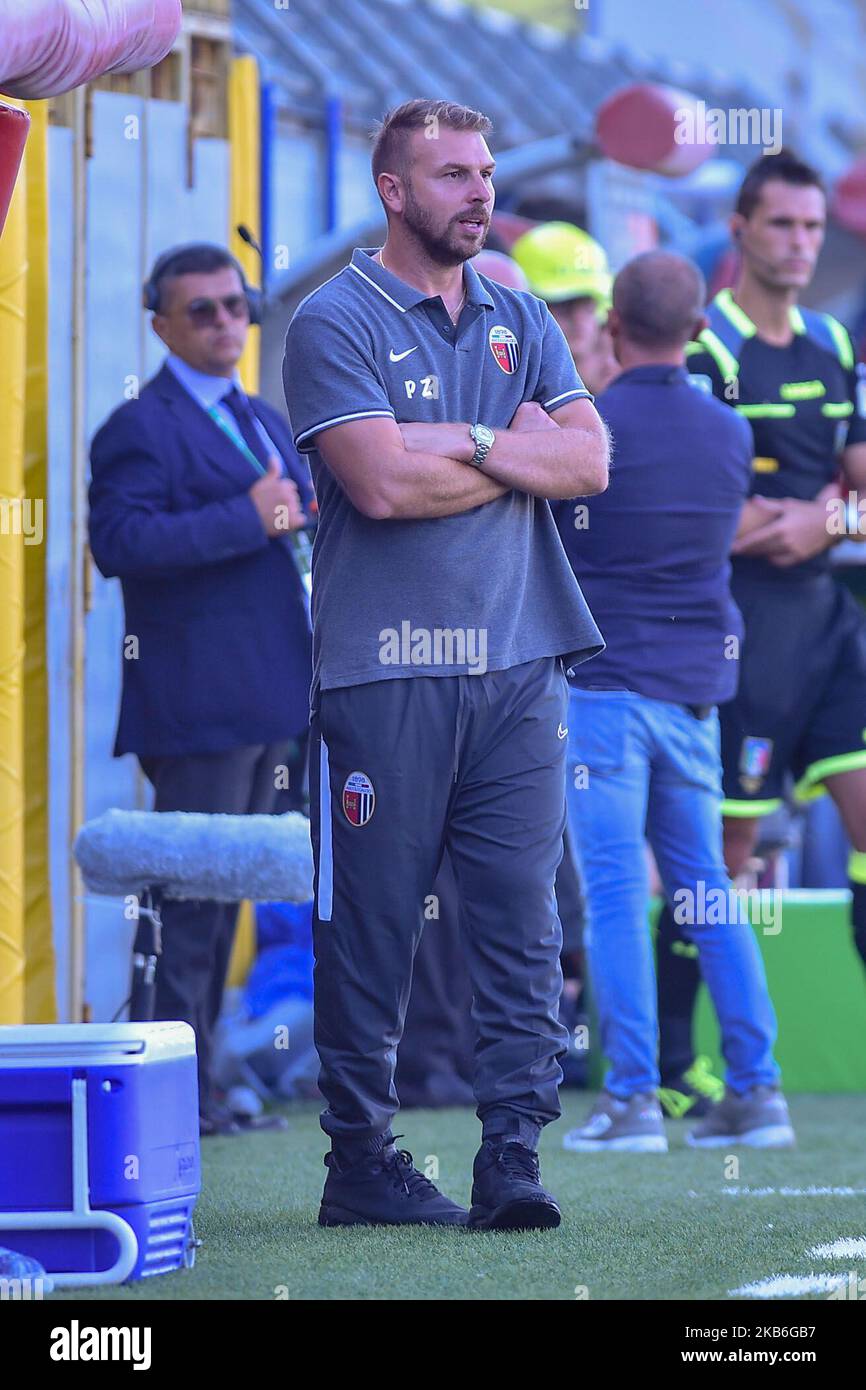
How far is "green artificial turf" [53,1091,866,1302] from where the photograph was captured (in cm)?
306

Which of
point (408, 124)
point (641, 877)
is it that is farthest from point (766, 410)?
point (408, 124)

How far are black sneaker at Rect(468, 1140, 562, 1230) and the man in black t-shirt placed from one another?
79.5 inches

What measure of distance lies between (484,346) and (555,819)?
2.59ft

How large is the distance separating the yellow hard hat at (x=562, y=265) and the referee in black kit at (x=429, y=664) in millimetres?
2813

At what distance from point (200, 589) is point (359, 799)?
1.75 m

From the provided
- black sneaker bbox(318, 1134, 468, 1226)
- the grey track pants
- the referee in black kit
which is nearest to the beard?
the referee in black kit

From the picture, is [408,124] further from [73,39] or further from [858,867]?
[858,867]

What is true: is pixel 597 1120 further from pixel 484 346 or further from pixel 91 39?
pixel 91 39

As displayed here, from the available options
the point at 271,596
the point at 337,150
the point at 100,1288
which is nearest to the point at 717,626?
the point at 271,596

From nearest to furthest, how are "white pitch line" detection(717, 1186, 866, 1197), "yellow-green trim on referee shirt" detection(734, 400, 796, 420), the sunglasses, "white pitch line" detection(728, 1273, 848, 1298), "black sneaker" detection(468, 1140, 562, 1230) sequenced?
"white pitch line" detection(728, 1273, 848, 1298), "black sneaker" detection(468, 1140, 562, 1230), "white pitch line" detection(717, 1186, 866, 1197), the sunglasses, "yellow-green trim on referee shirt" detection(734, 400, 796, 420)

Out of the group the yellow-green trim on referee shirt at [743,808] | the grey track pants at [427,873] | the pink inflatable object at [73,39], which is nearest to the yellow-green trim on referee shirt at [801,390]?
the yellow-green trim on referee shirt at [743,808]

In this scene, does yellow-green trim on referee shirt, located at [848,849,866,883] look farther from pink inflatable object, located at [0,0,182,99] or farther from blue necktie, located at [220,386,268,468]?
pink inflatable object, located at [0,0,182,99]

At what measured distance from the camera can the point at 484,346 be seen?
12.2ft

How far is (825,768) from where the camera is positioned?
5445 millimetres
